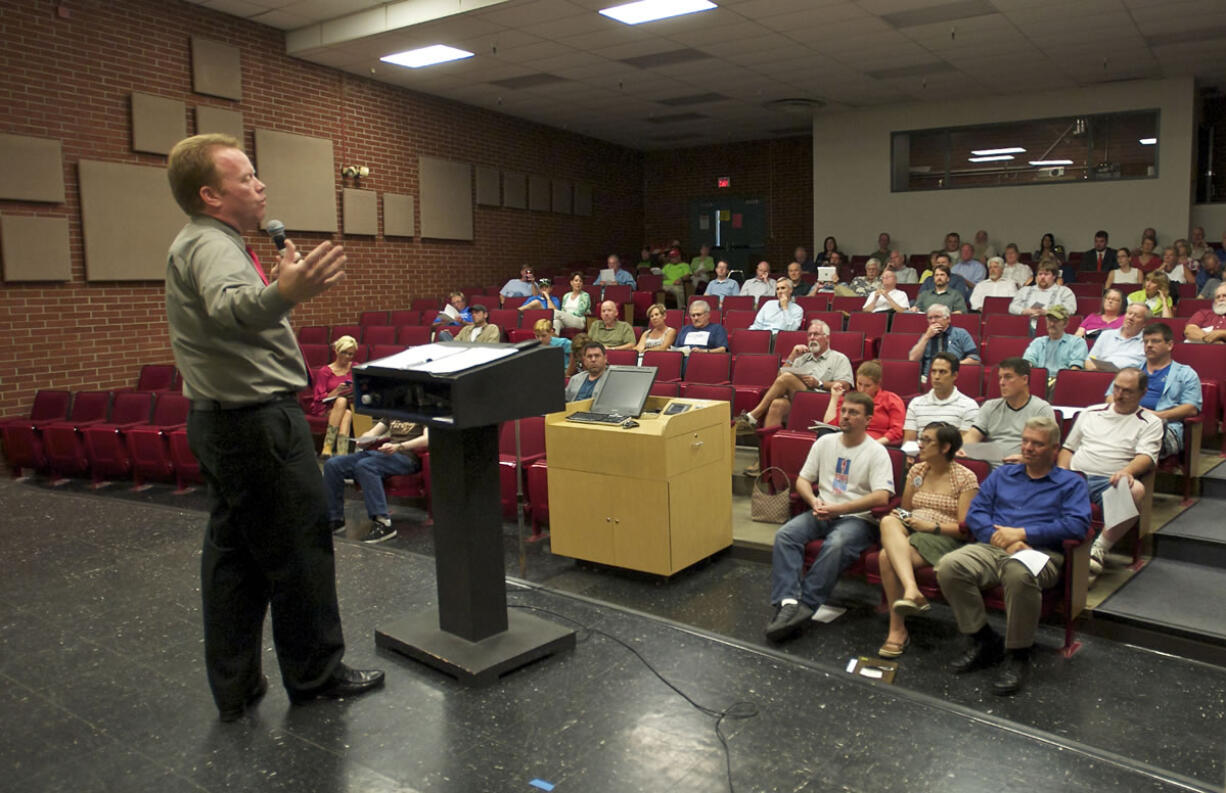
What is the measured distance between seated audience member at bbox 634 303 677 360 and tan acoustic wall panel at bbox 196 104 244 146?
4.04 meters

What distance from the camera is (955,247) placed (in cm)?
1038

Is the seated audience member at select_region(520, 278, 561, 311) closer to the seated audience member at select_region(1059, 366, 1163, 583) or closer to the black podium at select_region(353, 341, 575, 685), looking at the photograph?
the seated audience member at select_region(1059, 366, 1163, 583)

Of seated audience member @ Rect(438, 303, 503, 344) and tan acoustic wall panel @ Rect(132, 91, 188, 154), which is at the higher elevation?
tan acoustic wall panel @ Rect(132, 91, 188, 154)

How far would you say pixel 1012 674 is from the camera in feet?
9.43

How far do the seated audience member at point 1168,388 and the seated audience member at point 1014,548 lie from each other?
1.41m

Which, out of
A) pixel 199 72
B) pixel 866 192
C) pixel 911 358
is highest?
pixel 199 72

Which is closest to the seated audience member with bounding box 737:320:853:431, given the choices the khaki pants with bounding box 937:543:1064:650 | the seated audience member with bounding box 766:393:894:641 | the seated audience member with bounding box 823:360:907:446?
the seated audience member with bounding box 823:360:907:446

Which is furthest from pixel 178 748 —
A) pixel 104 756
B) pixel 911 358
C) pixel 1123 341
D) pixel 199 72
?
pixel 199 72

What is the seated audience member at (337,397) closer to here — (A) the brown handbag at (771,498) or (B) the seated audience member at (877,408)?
(A) the brown handbag at (771,498)

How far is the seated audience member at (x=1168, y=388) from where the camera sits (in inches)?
168

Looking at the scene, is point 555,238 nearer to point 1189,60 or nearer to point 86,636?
point 1189,60

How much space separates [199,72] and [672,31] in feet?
13.9

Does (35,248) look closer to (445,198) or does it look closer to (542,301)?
(542,301)

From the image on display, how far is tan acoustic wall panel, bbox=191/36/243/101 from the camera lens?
7738 mm
